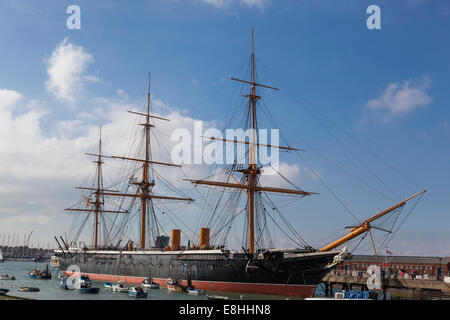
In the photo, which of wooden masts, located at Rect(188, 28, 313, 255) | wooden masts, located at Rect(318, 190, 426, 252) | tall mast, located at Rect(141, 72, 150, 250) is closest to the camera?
wooden masts, located at Rect(318, 190, 426, 252)

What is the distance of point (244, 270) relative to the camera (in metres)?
43.4

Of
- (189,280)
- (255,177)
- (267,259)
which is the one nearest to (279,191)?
(255,177)

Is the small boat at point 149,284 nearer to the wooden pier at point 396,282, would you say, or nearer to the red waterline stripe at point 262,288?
the red waterline stripe at point 262,288

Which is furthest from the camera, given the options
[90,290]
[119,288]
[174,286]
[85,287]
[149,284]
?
[149,284]

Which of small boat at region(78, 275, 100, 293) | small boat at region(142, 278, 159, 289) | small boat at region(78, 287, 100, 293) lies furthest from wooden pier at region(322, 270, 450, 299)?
small boat at region(78, 275, 100, 293)

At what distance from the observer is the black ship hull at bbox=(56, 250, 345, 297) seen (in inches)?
1655

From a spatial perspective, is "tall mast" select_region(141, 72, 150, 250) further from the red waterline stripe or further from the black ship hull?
the red waterline stripe

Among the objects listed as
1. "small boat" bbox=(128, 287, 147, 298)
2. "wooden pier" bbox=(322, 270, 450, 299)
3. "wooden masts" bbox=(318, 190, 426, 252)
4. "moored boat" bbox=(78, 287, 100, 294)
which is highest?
"wooden masts" bbox=(318, 190, 426, 252)

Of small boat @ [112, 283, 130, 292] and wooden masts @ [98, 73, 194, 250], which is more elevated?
wooden masts @ [98, 73, 194, 250]

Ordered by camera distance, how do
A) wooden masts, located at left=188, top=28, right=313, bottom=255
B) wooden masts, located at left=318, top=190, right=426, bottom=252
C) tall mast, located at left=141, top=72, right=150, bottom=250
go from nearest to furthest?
1. wooden masts, located at left=318, top=190, right=426, bottom=252
2. wooden masts, located at left=188, top=28, right=313, bottom=255
3. tall mast, located at left=141, top=72, right=150, bottom=250

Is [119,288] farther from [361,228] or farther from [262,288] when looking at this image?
[361,228]

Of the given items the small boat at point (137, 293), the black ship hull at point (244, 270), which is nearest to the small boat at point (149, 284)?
the black ship hull at point (244, 270)

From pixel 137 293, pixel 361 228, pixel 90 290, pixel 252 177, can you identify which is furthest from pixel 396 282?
pixel 90 290
